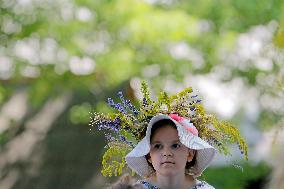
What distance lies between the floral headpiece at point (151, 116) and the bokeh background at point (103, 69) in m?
6.09

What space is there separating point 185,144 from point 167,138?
0.10m

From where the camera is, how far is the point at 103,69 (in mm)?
12719

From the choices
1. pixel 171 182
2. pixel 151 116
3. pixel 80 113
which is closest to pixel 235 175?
pixel 80 113

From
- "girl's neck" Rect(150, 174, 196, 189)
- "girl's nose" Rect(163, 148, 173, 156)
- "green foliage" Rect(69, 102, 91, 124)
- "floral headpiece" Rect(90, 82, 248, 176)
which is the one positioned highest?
"green foliage" Rect(69, 102, 91, 124)

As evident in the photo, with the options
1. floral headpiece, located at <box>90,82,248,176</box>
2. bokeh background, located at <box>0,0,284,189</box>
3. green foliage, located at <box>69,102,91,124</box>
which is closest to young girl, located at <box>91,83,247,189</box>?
floral headpiece, located at <box>90,82,248,176</box>

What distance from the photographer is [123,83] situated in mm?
13172

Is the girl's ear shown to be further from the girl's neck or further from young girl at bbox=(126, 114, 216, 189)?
the girl's neck

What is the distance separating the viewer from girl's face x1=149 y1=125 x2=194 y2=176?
4910mm

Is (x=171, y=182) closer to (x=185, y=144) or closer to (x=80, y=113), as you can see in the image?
(x=185, y=144)

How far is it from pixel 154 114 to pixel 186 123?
208 millimetres

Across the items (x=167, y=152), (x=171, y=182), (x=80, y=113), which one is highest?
(x=80, y=113)

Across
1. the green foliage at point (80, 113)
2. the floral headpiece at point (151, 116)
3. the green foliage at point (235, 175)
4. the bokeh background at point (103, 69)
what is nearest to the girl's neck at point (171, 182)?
the floral headpiece at point (151, 116)

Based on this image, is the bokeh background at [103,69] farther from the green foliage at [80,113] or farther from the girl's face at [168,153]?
the girl's face at [168,153]

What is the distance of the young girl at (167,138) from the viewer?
4.95 m
